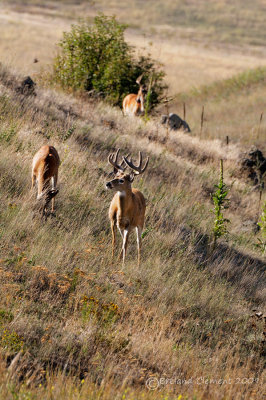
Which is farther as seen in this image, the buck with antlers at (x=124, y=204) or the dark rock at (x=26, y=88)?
the dark rock at (x=26, y=88)

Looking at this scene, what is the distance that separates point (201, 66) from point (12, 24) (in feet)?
62.3

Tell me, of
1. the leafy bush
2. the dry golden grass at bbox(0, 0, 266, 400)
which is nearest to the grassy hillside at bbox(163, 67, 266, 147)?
the leafy bush

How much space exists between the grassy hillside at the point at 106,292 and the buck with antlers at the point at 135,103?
5432 millimetres

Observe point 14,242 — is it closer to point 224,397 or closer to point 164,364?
point 164,364

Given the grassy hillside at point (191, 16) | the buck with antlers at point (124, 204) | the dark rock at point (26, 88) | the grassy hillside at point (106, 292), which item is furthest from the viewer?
the grassy hillside at point (191, 16)

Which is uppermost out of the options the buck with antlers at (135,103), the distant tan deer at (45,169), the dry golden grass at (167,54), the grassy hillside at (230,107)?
the distant tan deer at (45,169)

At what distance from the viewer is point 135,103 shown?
18.6 metres

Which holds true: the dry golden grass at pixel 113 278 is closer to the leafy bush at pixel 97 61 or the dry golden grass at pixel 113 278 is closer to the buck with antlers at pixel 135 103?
the buck with antlers at pixel 135 103

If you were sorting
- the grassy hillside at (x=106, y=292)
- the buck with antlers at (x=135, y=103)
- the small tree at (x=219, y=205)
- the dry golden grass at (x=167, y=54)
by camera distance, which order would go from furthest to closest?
the dry golden grass at (x=167, y=54) → the buck with antlers at (x=135, y=103) → the small tree at (x=219, y=205) → the grassy hillside at (x=106, y=292)

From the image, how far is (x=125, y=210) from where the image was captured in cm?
831

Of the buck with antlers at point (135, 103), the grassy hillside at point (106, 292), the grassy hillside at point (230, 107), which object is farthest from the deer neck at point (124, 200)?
the grassy hillside at point (230, 107)

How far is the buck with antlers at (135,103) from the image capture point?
1808cm

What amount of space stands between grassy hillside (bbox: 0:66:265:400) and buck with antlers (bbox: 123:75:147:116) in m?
5.43

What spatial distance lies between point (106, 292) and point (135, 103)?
1227cm
